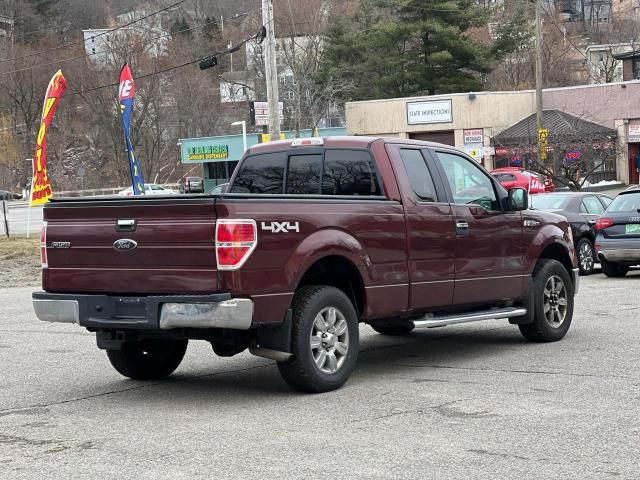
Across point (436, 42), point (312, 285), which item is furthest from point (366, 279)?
point (436, 42)

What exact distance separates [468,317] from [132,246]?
3.39 m

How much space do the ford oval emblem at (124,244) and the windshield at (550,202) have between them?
13933 millimetres

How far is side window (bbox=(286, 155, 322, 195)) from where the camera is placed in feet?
31.0

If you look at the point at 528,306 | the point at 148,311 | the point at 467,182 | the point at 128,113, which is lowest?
the point at 528,306

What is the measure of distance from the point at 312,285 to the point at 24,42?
295 ft

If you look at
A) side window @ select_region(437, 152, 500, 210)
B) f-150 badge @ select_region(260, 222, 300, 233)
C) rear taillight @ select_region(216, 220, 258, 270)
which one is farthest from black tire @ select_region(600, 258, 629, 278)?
rear taillight @ select_region(216, 220, 258, 270)

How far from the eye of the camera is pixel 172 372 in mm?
9570

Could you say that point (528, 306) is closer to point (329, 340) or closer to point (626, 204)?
point (329, 340)

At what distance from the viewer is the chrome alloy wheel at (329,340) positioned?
8.20 m

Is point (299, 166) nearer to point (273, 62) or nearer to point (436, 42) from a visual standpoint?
point (273, 62)

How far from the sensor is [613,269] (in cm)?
1911

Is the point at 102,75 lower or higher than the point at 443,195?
higher

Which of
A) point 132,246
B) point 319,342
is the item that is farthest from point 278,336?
point 132,246

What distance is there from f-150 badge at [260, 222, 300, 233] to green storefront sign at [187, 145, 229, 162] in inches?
2301
